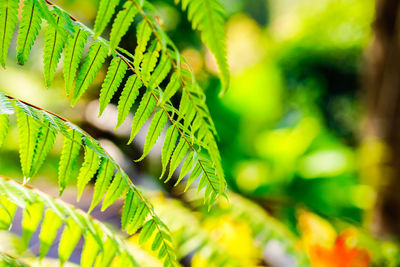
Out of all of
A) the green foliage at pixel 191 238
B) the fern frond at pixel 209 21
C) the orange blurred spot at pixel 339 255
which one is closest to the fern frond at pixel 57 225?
the fern frond at pixel 209 21

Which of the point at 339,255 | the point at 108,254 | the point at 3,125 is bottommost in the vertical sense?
the point at 339,255

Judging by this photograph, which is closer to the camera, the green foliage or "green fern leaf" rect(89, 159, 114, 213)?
"green fern leaf" rect(89, 159, 114, 213)

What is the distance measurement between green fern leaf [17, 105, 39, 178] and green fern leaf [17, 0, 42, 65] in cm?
6

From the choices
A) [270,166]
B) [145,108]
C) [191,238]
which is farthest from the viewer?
[270,166]

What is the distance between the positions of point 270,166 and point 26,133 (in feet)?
8.10

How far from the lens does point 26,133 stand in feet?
1.26

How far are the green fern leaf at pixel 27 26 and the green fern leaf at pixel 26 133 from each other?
0.06 meters

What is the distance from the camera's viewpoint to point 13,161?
2.13 metres

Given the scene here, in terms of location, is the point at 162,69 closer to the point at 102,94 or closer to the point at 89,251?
the point at 102,94

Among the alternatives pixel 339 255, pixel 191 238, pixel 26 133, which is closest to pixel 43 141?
pixel 26 133

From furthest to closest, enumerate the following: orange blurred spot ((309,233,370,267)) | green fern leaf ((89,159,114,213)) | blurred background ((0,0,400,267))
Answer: orange blurred spot ((309,233,370,267)) → blurred background ((0,0,400,267)) → green fern leaf ((89,159,114,213))

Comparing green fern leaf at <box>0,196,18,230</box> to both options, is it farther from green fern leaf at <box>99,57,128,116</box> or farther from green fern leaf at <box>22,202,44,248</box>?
green fern leaf at <box>99,57,128,116</box>

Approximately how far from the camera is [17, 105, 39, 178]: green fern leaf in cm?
38

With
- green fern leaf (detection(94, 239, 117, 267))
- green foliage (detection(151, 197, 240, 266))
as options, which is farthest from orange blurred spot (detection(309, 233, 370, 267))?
green fern leaf (detection(94, 239, 117, 267))
